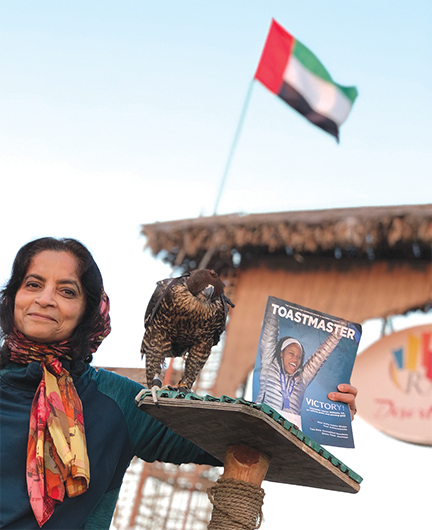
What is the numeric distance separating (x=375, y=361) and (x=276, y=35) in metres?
4.42

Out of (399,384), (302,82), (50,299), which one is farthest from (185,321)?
(302,82)

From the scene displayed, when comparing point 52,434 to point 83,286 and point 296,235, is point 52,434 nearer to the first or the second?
point 83,286

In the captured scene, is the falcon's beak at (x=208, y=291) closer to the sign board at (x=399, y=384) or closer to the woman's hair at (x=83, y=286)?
the woman's hair at (x=83, y=286)

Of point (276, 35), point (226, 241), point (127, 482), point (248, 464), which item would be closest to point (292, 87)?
point (276, 35)

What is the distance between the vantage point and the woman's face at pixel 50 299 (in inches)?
80.2

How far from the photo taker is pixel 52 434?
1890 mm

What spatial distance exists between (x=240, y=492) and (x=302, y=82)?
650 centimetres

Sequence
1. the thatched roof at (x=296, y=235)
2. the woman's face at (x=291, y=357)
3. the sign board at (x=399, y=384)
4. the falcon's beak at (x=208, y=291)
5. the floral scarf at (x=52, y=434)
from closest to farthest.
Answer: the floral scarf at (x=52, y=434) < the woman's face at (x=291, y=357) < the falcon's beak at (x=208, y=291) < the sign board at (x=399, y=384) < the thatched roof at (x=296, y=235)

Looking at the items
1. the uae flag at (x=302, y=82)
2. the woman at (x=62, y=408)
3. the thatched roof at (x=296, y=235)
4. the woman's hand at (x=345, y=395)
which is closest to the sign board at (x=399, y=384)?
the thatched roof at (x=296, y=235)

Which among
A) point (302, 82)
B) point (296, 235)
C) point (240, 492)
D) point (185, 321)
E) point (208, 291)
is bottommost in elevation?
point (240, 492)

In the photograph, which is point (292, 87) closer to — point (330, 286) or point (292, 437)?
point (330, 286)

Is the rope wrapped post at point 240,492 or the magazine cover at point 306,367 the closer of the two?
the rope wrapped post at point 240,492

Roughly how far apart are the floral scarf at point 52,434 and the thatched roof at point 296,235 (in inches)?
157

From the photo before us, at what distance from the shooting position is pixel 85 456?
75.5 inches
